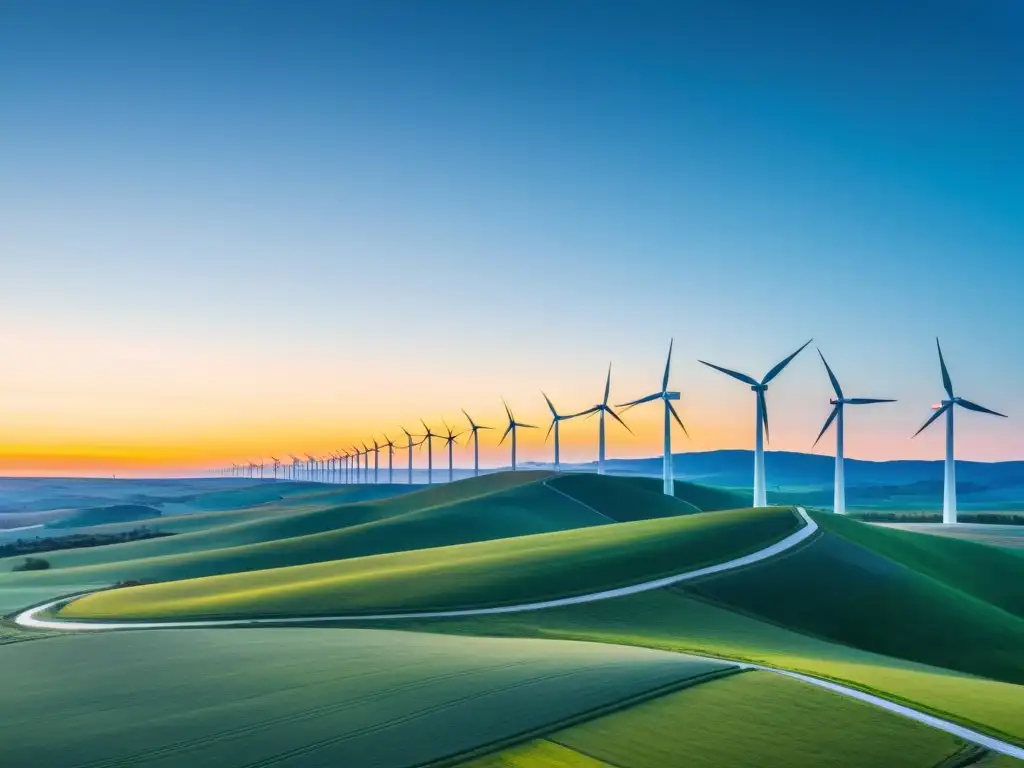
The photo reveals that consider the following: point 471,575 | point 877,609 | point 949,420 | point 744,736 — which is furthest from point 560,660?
point 949,420

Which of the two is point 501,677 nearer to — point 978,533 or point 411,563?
point 411,563

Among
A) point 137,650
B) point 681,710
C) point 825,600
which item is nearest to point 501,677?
point 681,710

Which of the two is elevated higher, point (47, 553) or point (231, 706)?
point (231, 706)

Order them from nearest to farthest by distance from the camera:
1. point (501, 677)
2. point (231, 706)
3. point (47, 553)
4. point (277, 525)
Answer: point (231, 706) → point (501, 677) → point (47, 553) → point (277, 525)

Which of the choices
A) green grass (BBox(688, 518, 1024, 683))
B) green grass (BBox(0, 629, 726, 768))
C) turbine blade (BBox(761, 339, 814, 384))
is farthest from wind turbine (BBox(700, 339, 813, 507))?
green grass (BBox(0, 629, 726, 768))

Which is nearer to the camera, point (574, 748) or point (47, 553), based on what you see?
point (574, 748)

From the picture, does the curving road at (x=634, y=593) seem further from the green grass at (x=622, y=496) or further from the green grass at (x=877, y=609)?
the green grass at (x=622, y=496)

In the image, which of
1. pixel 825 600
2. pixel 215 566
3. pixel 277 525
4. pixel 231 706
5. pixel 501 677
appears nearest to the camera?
pixel 231 706

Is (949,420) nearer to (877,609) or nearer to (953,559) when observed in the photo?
(953,559)
